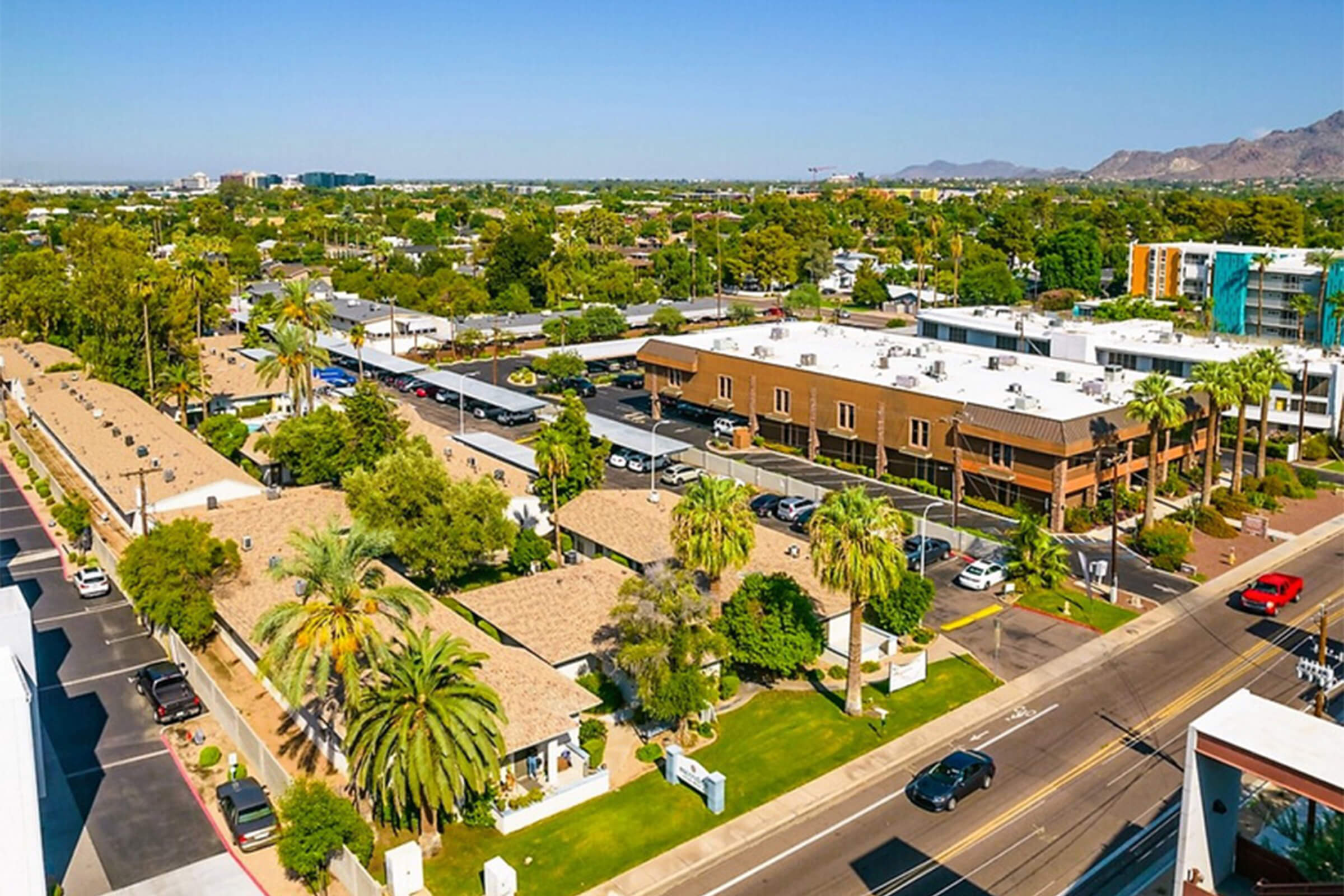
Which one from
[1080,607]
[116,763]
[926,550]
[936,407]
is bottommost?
[116,763]

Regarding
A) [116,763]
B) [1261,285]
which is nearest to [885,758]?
[116,763]

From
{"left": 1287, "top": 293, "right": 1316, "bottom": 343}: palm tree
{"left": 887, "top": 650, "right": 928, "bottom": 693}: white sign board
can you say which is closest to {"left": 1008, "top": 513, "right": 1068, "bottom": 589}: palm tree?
{"left": 887, "top": 650, "right": 928, "bottom": 693}: white sign board

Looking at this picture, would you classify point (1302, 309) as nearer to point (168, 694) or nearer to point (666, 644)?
point (666, 644)

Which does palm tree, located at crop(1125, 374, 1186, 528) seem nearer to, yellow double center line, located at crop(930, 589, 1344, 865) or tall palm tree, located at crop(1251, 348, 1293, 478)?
tall palm tree, located at crop(1251, 348, 1293, 478)

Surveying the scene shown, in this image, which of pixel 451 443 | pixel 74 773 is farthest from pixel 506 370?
pixel 74 773

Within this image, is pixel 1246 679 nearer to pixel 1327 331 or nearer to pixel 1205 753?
pixel 1205 753

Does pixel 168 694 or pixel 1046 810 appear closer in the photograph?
pixel 1046 810

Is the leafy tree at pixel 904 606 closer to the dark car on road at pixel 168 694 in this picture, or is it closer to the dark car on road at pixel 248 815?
the dark car on road at pixel 248 815
